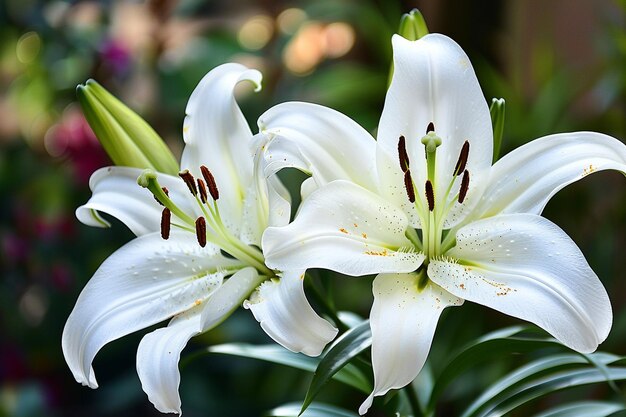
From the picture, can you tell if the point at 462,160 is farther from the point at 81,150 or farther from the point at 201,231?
the point at 81,150

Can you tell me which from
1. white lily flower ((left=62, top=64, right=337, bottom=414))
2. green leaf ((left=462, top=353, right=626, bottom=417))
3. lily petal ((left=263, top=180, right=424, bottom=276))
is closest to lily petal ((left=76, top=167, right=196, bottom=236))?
white lily flower ((left=62, top=64, right=337, bottom=414))

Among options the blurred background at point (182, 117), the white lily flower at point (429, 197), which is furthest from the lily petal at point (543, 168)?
the blurred background at point (182, 117)

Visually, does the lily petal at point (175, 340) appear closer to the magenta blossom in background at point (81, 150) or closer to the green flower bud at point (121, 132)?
the green flower bud at point (121, 132)

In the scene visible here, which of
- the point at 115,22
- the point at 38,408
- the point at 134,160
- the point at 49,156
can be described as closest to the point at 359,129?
the point at 134,160

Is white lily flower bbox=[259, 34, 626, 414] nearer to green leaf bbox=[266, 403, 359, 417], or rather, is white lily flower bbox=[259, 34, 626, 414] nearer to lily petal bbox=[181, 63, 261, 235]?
lily petal bbox=[181, 63, 261, 235]

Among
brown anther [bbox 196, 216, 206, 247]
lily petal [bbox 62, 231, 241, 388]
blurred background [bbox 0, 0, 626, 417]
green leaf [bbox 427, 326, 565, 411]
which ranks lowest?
blurred background [bbox 0, 0, 626, 417]

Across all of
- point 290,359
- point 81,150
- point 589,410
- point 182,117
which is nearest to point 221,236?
point 290,359

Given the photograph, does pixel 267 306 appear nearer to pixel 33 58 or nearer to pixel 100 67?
pixel 100 67
